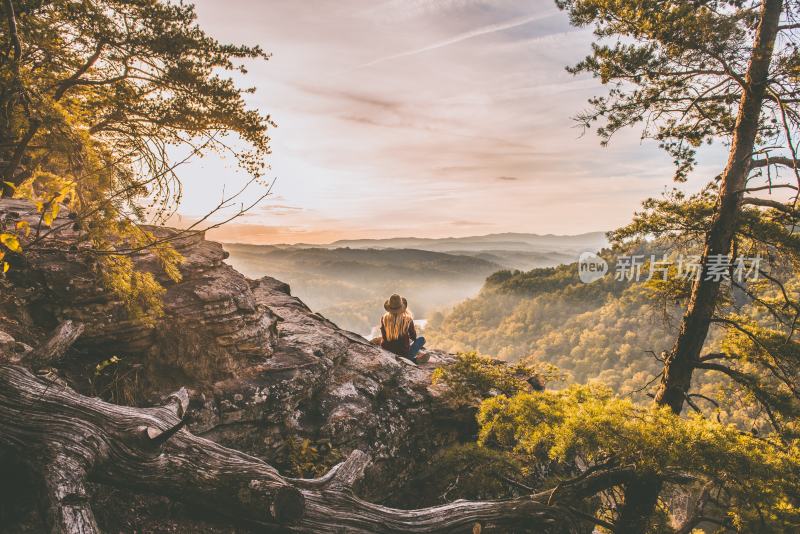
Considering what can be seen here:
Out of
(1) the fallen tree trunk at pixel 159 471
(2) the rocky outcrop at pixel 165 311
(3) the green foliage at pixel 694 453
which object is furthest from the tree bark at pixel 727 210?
(2) the rocky outcrop at pixel 165 311

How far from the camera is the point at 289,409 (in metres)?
6.26

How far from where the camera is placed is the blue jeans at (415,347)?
9.65 meters

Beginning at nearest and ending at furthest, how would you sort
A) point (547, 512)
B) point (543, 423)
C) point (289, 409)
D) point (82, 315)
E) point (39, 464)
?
point (39, 464)
point (547, 512)
point (543, 423)
point (82, 315)
point (289, 409)

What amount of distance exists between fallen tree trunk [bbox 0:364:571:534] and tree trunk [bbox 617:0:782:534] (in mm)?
2388

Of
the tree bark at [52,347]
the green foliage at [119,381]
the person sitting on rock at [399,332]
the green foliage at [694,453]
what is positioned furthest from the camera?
the person sitting on rock at [399,332]

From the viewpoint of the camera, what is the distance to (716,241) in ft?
19.6

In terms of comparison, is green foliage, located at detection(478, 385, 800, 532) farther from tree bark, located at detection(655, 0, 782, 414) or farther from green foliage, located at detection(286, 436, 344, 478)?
green foliage, located at detection(286, 436, 344, 478)

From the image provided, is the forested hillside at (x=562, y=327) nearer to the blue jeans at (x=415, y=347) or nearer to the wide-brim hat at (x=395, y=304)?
the blue jeans at (x=415, y=347)

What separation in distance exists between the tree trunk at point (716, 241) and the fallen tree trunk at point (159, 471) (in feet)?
7.83

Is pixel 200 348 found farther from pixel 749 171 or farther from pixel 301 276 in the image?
pixel 301 276

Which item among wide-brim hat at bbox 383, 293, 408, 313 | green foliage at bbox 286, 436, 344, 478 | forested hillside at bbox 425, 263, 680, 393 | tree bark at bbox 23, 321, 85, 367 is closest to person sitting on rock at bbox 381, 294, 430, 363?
wide-brim hat at bbox 383, 293, 408, 313

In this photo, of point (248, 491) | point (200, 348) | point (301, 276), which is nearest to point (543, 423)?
point (248, 491)

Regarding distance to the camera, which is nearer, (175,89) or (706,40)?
(706,40)

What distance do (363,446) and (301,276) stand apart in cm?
18716
